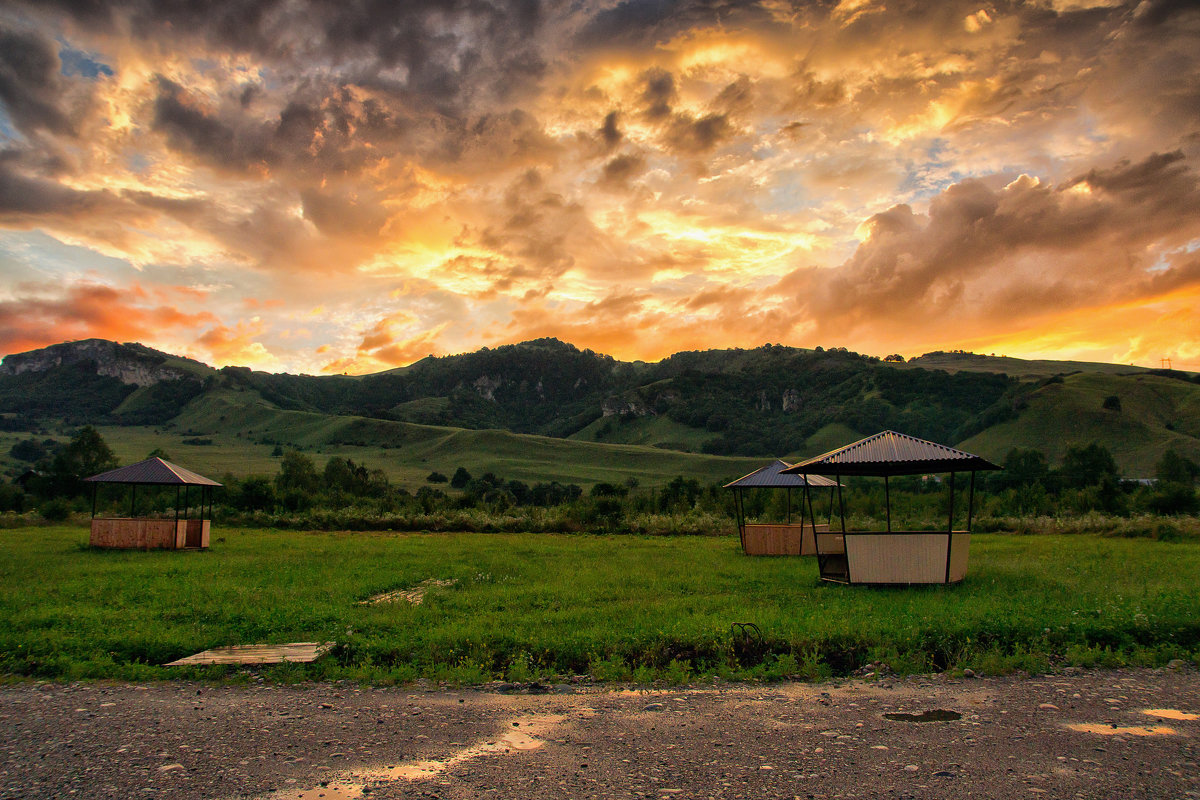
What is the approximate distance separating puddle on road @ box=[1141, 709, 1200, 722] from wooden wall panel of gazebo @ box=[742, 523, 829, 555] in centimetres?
1464

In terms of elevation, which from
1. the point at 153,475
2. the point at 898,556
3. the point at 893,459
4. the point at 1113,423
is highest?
the point at 1113,423

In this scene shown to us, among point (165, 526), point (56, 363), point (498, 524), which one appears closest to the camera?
point (165, 526)

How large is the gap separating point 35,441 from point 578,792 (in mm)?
127863

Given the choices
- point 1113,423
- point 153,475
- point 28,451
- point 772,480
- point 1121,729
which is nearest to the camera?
point 1121,729

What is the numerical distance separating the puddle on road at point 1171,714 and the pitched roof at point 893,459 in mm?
7685

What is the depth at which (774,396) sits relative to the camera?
141250 mm

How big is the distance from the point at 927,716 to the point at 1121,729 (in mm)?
1338

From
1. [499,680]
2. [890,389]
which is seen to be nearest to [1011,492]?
[499,680]

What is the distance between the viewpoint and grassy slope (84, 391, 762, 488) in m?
92.9

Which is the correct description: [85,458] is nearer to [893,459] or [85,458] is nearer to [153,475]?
[153,475]

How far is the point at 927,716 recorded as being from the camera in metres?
5.60

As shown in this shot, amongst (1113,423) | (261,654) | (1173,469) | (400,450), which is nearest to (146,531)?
(261,654)

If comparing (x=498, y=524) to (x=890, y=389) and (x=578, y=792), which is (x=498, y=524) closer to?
(x=578, y=792)

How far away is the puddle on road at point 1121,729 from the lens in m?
5.12
